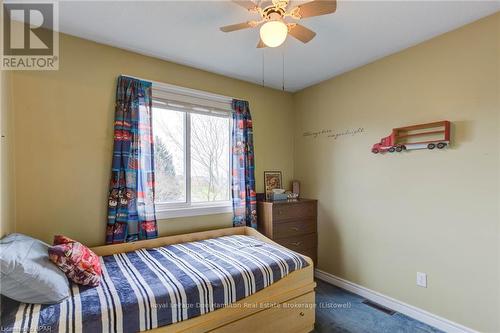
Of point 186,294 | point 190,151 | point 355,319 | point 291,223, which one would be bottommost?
point 355,319

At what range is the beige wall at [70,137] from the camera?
205cm

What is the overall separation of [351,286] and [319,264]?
499mm

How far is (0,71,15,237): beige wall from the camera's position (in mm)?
1688

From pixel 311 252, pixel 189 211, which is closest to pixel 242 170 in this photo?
pixel 189 211

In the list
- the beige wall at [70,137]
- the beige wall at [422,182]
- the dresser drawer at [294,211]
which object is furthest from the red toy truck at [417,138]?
the beige wall at [70,137]

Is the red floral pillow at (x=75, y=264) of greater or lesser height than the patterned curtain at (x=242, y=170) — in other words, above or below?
below

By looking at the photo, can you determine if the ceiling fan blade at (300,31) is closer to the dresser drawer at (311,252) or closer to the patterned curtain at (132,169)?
the patterned curtain at (132,169)

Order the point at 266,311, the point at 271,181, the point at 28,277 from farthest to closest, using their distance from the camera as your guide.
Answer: the point at 271,181 < the point at 266,311 < the point at 28,277

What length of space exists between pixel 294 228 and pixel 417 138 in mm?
1608

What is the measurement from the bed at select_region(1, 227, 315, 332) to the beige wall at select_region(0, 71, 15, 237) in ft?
2.07

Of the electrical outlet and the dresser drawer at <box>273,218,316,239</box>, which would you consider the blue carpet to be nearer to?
the electrical outlet

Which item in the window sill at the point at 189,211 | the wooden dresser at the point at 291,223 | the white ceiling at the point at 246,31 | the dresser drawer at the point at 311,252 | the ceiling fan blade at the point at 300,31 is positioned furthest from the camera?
the dresser drawer at the point at 311,252

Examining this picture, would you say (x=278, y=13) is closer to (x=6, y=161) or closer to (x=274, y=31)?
(x=274, y=31)

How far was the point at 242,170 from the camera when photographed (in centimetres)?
311
